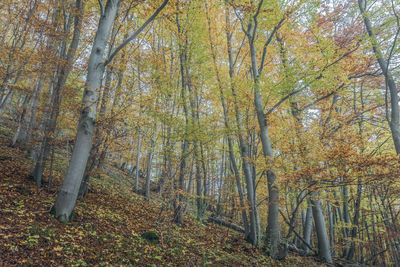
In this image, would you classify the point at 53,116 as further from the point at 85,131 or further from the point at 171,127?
the point at 171,127

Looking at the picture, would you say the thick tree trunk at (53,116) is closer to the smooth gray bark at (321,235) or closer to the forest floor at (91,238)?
the forest floor at (91,238)

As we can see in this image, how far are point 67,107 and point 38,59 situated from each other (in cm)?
197

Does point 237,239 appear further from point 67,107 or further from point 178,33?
point 178,33

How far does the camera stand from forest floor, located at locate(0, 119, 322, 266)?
3.20 metres

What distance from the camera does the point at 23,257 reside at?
2893 mm

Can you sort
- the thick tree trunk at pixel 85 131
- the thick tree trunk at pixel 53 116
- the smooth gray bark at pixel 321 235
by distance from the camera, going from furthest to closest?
the smooth gray bark at pixel 321 235, the thick tree trunk at pixel 53 116, the thick tree trunk at pixel 85 131

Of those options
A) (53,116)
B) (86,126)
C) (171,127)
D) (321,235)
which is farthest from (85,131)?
(321,235)

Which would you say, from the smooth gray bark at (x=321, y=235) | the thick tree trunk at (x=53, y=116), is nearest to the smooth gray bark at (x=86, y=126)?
the thick tree trunk at (x=53, y=116)

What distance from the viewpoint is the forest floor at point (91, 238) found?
320 cm

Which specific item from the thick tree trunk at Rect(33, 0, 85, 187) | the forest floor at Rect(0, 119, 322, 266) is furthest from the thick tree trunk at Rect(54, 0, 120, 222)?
the thick tree trunk at Rect(33, 0, 85, 187)

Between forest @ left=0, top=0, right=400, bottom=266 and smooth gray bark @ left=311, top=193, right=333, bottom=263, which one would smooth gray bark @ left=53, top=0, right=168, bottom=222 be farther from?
smooth gray bark @ left=311, top=193, right=333, bottom=263

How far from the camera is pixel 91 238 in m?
4.16

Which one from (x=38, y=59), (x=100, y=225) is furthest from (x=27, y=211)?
(x=38, y=59)

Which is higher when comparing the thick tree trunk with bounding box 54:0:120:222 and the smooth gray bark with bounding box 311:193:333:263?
the thick tree trunk with bounding box 54:0:120:222
